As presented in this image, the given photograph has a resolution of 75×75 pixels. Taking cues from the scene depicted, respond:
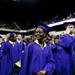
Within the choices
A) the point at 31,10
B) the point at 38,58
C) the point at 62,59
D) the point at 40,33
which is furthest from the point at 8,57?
the point at 31,10

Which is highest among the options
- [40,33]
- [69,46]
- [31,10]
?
[31,10]

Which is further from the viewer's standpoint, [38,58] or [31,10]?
[31,10]

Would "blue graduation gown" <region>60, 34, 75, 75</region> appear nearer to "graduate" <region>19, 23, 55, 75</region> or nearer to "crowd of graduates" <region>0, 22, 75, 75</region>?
"crowd of graduates" <region>0, 22, 75, 75</region>

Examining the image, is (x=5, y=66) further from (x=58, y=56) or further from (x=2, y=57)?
(x=58, y=56)

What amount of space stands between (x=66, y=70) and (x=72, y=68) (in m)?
0.13

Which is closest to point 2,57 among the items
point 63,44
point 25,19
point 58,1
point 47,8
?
point 63,44

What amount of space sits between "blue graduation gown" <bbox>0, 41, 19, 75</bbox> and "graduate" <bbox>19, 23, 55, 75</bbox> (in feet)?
11.1

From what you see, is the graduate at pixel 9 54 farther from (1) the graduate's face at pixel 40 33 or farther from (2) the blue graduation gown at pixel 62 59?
(1) the graduate's face at pixel 40 33

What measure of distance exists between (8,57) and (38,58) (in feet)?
12.3

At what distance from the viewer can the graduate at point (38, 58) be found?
4.53 m

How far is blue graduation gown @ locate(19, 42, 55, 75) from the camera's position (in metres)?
4.54

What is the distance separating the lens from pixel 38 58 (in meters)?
4.63

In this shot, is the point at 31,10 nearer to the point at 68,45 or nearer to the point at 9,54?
the point at 9,54

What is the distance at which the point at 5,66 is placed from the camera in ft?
27.7
